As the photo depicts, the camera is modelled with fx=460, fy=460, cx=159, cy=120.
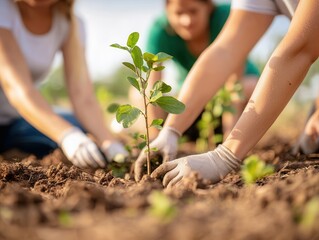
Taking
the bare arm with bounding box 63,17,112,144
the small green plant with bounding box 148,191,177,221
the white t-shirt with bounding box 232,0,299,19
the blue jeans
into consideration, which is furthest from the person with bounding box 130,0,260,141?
the small green plant with bounding box 148,191,177,221

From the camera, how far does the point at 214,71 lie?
235 centimetres

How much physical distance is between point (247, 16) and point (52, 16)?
56.2 inches

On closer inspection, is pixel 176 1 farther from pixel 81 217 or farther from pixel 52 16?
pixel 81 217

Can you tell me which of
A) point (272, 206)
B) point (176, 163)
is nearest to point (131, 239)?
point (272, 206)

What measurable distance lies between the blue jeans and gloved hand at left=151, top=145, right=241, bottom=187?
154cm

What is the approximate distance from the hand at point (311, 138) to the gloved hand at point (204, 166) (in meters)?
0.91

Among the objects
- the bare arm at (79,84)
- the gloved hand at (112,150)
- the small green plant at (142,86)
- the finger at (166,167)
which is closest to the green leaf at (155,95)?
the small green plant at (142,86)

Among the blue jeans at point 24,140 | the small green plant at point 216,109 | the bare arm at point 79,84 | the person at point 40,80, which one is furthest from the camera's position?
the blue jeans at point 24,140

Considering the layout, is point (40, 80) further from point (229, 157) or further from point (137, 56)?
point (229, 157)

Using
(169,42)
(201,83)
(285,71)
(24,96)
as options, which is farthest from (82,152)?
(169,42)

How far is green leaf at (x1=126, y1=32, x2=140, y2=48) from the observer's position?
178cm

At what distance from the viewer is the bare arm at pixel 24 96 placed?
2.60m

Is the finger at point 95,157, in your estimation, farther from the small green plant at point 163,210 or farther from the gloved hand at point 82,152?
the small green plant at point 163,210

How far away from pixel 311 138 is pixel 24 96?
166 cm
